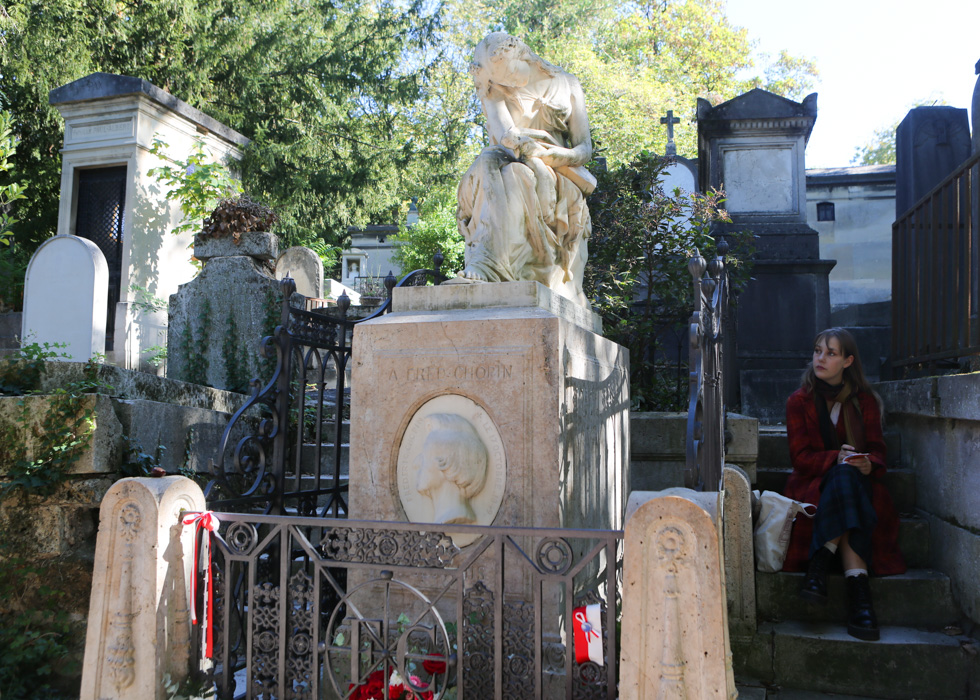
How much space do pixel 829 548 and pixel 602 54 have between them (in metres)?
26.5

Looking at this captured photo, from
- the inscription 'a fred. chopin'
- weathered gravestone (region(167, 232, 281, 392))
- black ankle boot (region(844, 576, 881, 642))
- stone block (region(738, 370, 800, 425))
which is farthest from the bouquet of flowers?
stone block (region(738, 370, 800, 425))

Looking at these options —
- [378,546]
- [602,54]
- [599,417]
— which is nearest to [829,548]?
[599,417]

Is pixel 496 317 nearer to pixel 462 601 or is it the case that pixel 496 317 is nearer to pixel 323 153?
pixel 462 601

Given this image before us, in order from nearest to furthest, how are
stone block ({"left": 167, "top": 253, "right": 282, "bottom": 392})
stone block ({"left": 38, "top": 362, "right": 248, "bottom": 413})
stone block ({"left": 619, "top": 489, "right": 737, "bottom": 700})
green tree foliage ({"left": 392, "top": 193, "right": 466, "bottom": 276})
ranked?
stone block ({"left": 619, "top": 489, "right": 737, "bottom": 700}), stone block ({"left": 38, "top": 362, "right": 248, "bottom": 413}), stone block ({"left": 167, "top": 253, "right": 282, "bottom": 392}), green tree foliage ({"left": 392, "top": 193, "right": 466, "bottom": 276})

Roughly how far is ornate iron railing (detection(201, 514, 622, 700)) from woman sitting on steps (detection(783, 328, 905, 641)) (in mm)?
1463

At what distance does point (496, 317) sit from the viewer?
3164 mm

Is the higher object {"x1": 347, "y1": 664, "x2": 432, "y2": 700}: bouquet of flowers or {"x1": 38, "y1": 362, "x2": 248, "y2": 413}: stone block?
{"x1": 38, "y1": 362, "x2": 248, "y2": 413}: stone block

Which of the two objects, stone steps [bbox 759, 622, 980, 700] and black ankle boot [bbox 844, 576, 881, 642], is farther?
black ankle boot [bbox 844, 576, 881, 642]

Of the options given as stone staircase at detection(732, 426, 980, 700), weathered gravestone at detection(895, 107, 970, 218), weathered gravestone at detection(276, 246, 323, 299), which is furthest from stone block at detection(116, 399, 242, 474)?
weathered gravestone at detection(276, 246, 323, 299)

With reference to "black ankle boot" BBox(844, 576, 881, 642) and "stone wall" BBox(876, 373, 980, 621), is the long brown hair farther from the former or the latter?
"black ankle boot" BBox(844, 576, 881, 642)

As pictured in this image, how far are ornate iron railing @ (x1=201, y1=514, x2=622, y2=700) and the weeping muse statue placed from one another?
4.57 feet

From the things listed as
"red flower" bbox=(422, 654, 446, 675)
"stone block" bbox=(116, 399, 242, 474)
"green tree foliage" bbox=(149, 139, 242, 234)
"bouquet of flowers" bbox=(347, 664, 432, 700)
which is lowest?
"bouquet of flowers" bbox=(347, 664, 432, 700)

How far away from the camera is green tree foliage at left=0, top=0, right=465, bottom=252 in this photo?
42.9ft

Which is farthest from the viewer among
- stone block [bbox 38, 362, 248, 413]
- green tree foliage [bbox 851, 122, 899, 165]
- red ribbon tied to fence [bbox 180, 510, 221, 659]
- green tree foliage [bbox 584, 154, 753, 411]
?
green tree foliage [bbox 851, 122, 899, 165]
